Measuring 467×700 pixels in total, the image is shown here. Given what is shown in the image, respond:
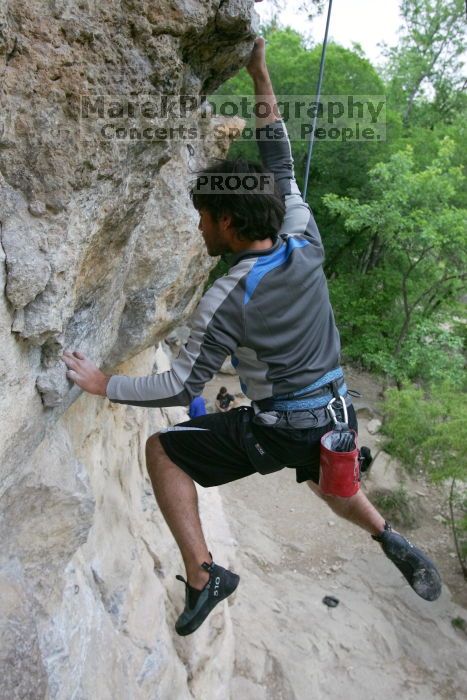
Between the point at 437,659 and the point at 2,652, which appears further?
the point at 437,659

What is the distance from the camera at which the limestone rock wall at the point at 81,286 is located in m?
2.11

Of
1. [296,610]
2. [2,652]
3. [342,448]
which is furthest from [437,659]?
[2,652]

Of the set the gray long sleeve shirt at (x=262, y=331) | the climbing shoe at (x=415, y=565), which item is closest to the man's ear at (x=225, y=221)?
the gray long sleeve shirt at (x=262, y=331)

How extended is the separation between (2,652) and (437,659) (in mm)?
6273

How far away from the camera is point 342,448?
298 cm

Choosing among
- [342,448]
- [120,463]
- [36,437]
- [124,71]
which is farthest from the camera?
[120,463]

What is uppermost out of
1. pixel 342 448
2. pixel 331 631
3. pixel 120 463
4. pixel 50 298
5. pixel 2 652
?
pixel 50 298

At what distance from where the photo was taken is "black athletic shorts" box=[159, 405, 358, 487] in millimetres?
2998

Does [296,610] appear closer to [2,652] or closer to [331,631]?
[331,631]

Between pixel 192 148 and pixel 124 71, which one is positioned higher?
pixel 124 71

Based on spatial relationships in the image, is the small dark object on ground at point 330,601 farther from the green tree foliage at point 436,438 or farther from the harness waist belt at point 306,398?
the harness waist belt at point 306,398

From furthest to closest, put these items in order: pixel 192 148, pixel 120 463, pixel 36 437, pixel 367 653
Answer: pixel 367 653, pixel 120 463, pixel 192 148, pixel 36 437

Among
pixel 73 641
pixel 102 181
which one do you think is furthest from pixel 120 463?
pixel 102 181

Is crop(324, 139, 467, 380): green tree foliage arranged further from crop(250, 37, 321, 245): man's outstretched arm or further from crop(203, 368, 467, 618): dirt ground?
crop(250, 37, 321, 245): man's outstretched arm
